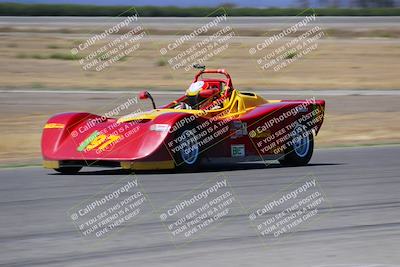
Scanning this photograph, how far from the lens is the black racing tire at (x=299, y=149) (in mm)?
14688

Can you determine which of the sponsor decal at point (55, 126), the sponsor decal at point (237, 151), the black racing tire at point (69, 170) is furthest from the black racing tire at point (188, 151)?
the sponsor decal at point (55, 126)

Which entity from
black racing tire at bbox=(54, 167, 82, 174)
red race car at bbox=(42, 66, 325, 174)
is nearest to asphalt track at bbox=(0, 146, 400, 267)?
black racing tire at bbox=(54, 167, 82, 174)

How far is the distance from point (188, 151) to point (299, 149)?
91.5 inches

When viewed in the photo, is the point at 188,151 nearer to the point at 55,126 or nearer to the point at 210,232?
the point at 55,126

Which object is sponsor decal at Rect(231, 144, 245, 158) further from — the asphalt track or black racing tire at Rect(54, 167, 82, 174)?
black racing tire at Rect(54, 167, 82, 174)

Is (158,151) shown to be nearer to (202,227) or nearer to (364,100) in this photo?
(202,227)

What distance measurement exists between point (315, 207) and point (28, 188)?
149 inches

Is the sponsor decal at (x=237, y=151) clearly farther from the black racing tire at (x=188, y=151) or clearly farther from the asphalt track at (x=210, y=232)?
the black racing tire at (x=188, y=151)

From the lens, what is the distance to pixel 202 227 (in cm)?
892

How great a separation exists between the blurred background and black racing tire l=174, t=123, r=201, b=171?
3189mm

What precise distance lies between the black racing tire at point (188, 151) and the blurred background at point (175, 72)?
10.5 feet

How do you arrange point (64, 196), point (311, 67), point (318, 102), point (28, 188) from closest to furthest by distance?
point (64, 196) → point (28, 188) → point (318, 102) → point (311, 67)

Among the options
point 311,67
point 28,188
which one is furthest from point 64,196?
point 311,67

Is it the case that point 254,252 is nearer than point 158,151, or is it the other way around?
point 254,252
